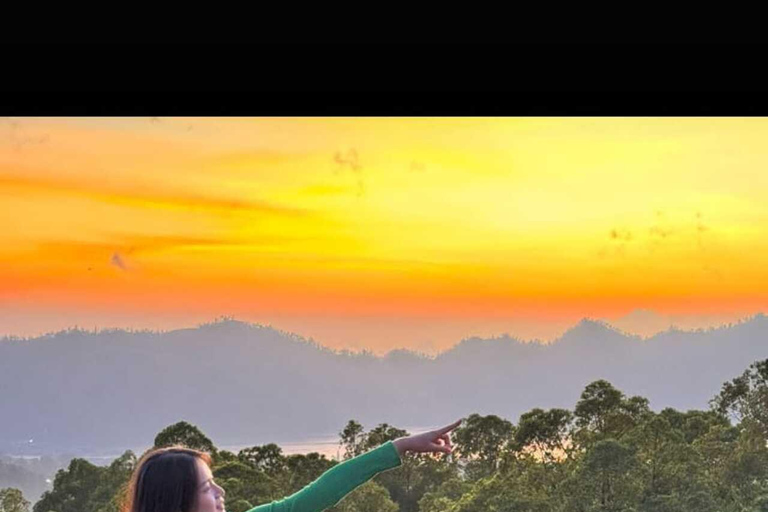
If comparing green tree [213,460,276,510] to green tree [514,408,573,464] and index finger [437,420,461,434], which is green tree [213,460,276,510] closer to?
green tree [514,408,573,464]

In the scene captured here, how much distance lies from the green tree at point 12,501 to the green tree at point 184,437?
0.47 m

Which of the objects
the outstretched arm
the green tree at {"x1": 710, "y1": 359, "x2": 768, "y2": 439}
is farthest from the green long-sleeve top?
the green tree at {"x1": 710, "y1": 359, "x2": 768, "y2": 439}

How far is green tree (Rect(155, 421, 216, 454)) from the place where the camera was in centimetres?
339

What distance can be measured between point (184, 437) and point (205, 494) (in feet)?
6.58

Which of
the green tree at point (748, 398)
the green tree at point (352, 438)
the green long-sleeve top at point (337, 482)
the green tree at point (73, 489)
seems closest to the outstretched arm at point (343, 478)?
the green long-sleeve top at point (337, 482)

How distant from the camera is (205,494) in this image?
1.47 meters

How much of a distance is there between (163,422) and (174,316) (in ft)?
1.74

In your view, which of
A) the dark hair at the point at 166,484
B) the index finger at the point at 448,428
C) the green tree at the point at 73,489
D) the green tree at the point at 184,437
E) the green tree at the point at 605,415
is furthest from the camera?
the green tree at the point at 605,415

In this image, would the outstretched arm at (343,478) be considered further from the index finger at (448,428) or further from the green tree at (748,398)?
the green tree at (748,398)

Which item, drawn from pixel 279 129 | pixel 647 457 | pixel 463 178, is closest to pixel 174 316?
pixel 279 129

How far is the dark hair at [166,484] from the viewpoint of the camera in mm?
1451

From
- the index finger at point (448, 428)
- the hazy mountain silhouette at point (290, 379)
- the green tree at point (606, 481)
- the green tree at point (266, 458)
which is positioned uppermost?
the hazy mountain silhouette at point (290, 379)
